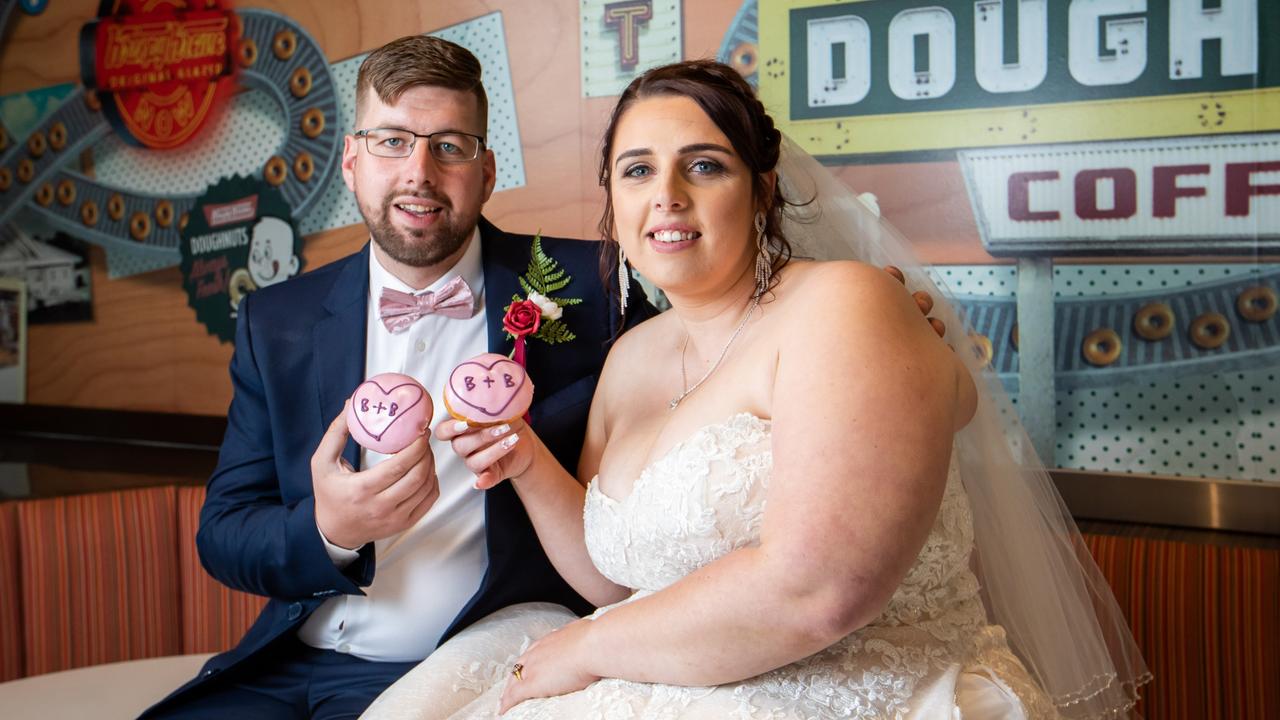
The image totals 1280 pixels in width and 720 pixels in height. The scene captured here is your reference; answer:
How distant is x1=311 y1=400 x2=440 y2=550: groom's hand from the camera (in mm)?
1987

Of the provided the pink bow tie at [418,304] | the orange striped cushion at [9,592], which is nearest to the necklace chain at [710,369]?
the pink bow tie at [418,304]

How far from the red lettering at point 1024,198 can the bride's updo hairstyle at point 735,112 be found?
1062 millimetres

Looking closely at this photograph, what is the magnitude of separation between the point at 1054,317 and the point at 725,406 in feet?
4.46

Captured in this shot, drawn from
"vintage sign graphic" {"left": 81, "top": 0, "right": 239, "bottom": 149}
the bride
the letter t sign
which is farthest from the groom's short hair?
"vintage sign graphic" {"left": 81, "top": 0, "right": 239, "bottom": 149}

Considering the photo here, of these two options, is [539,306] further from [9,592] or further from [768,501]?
[9,592]

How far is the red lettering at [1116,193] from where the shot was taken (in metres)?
2.66

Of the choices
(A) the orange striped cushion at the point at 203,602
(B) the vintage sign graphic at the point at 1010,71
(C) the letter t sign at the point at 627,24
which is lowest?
(A) the orange striped cushion at the point at 203,602

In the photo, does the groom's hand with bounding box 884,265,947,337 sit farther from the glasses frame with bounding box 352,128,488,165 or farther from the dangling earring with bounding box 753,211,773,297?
the glasses frame with bounding box 352,128,488,165

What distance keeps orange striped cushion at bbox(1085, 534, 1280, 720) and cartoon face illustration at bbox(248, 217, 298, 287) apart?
9.82ft

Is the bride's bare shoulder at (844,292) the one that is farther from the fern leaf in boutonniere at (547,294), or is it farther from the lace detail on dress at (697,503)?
the fern leaf in boutonniere at (547,294)

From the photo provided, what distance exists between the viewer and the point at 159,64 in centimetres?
434

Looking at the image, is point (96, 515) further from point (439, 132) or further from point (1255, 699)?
point (1255, 699)

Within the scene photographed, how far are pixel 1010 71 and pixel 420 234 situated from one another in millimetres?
1588

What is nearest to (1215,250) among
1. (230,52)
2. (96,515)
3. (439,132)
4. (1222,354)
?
(1222,354)
